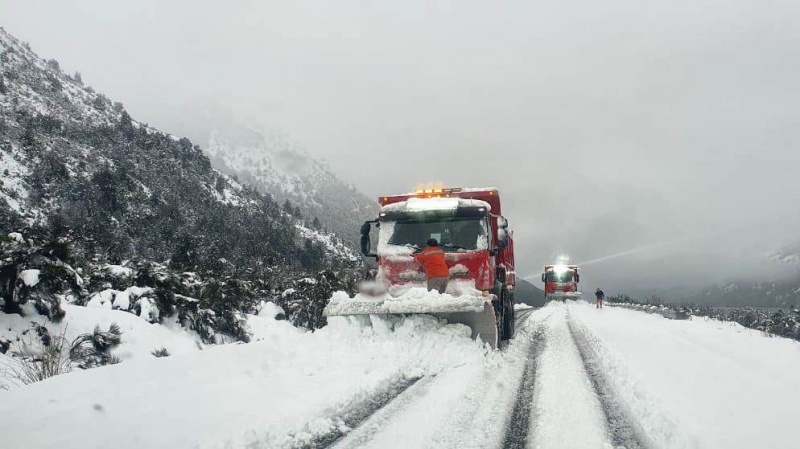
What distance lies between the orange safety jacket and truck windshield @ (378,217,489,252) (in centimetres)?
58

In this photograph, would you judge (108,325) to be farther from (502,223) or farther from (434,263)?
(502,223)

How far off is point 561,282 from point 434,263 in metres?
34.3

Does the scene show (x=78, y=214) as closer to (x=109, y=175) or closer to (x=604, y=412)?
(x=109, y=175)

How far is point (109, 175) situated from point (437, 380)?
302 ft

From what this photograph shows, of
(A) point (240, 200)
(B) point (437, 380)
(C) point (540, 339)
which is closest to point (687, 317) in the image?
(C) point (540, 339)

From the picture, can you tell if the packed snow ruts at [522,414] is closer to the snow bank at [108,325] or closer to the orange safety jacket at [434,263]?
the orange safety jacket at [434,263]

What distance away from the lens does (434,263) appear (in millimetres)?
8461

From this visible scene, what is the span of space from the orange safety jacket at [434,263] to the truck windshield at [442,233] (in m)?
0.58

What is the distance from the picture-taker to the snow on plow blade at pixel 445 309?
23.6ft

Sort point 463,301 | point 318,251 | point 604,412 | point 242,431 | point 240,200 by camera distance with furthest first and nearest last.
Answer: point 240,200, point 318,251, point 463,301, point 604,412, point 242,431

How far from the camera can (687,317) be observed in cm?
2008

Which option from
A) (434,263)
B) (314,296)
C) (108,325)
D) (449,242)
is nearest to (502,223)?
(449,242)

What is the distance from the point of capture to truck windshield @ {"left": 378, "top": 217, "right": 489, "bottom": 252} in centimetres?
910

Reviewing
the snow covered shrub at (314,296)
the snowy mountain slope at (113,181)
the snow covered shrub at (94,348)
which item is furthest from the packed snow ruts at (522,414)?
the snowy mountain slope at (113,181)
